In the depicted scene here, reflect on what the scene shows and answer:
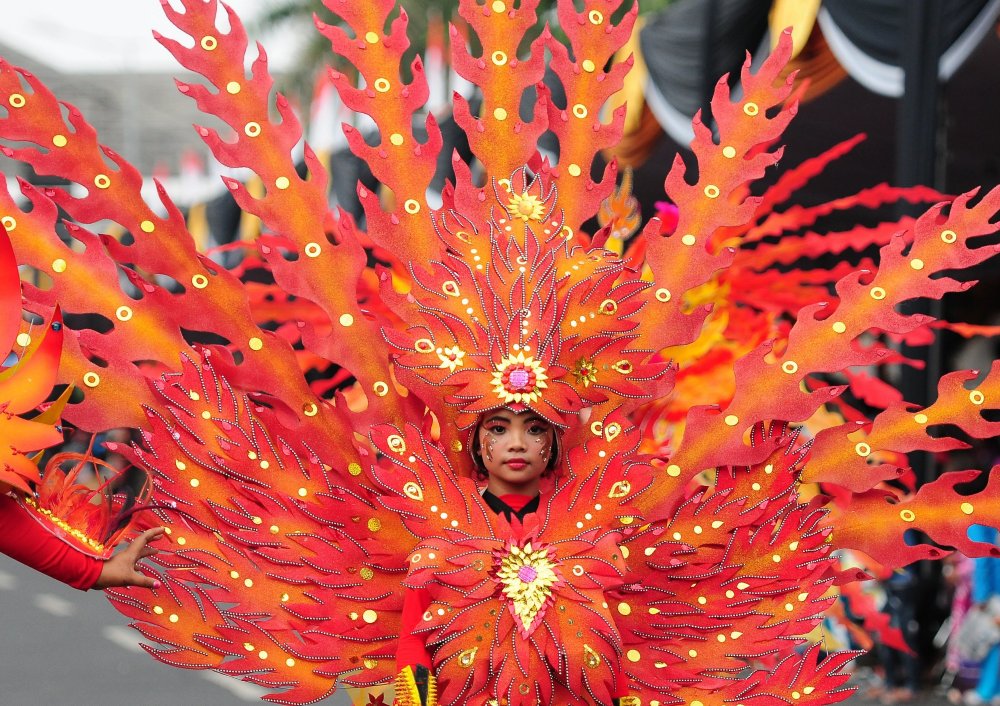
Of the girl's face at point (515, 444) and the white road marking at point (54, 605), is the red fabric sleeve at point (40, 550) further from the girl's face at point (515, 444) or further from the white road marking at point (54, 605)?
the white road marking at point (54, 605)

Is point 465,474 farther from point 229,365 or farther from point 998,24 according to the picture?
point 998,24

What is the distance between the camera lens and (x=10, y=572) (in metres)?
13.4

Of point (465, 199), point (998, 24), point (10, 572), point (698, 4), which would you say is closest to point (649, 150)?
point (698, 4)

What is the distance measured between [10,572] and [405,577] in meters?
12.1

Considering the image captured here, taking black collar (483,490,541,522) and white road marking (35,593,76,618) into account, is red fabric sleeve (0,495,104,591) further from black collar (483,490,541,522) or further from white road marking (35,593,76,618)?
white road marking (35,593,76,618)

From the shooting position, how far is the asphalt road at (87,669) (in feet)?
23.1

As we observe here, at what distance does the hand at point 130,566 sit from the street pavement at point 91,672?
4647 millimetres

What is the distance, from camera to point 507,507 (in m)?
2.47

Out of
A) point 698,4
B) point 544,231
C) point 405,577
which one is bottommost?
point 405,577

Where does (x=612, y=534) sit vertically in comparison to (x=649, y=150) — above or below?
below

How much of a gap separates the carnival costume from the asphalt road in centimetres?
475

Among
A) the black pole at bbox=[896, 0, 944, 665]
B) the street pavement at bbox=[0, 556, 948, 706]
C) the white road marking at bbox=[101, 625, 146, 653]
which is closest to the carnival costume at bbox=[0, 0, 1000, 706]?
the black pole at bbox=[896, 0, 944, 665]

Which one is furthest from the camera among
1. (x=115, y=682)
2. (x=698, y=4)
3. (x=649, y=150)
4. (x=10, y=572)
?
(x=10, y=572)

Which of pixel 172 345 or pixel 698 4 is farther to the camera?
pixel 698 4
